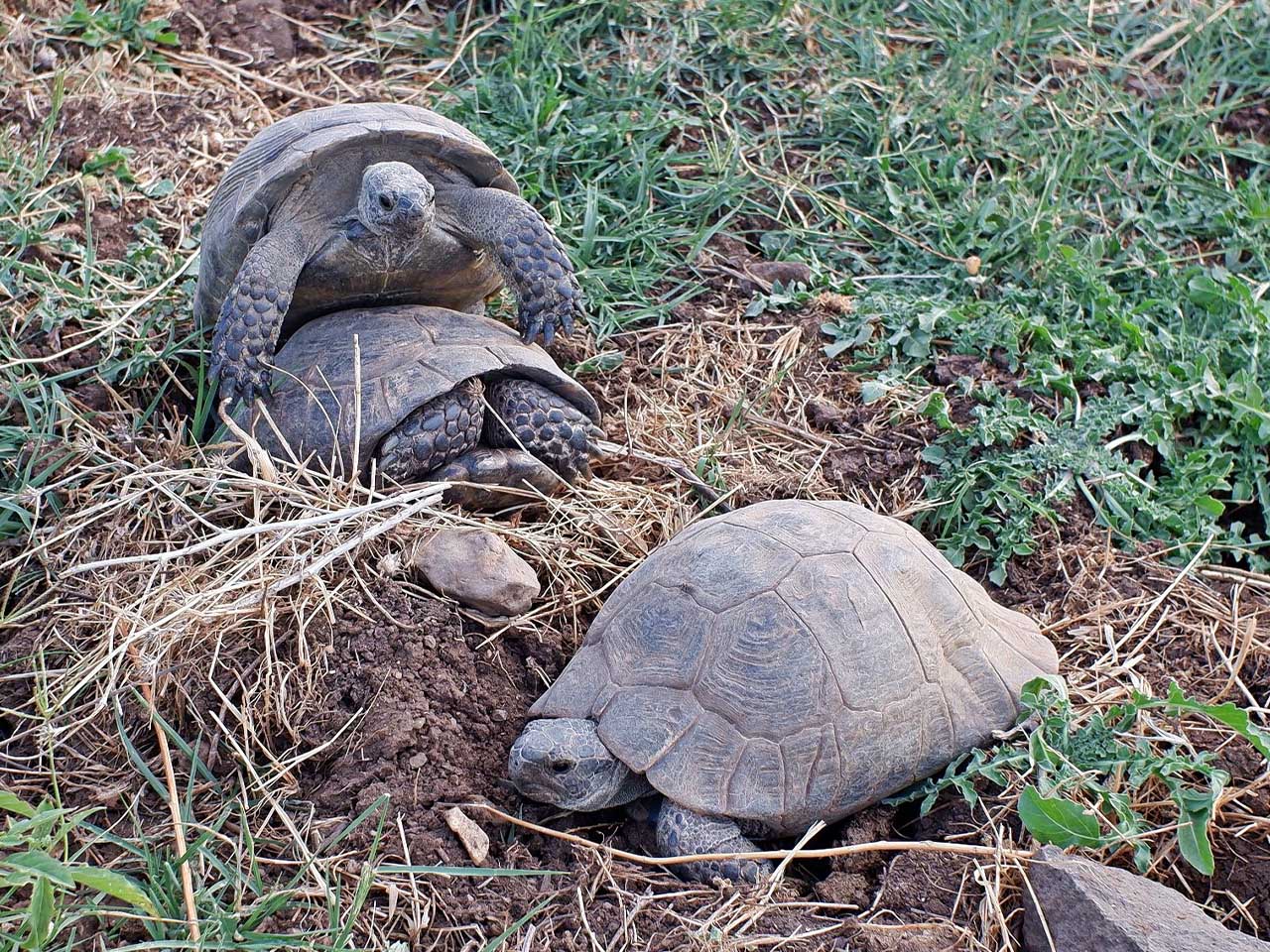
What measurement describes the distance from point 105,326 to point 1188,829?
128 inches

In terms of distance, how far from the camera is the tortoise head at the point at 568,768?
2.41 metres

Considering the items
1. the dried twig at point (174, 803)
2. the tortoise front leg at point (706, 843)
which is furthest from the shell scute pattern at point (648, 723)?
the dried twig at point (174, 803)

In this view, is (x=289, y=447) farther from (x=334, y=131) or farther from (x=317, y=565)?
(x=334, y=131)

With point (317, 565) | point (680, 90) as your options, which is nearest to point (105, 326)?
point (317, 565)

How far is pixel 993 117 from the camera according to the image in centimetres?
477

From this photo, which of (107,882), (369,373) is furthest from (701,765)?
(369,373)

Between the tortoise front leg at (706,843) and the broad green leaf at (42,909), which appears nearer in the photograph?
the broad green leaf at (42,909)

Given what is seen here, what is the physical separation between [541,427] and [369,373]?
1.62ft

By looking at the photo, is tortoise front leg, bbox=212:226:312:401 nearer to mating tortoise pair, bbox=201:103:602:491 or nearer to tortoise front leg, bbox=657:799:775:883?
mating tortoise pair, bbox=201:103:602:491

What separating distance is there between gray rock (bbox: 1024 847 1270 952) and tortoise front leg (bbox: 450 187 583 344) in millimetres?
1931

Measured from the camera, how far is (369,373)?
320 centimetres

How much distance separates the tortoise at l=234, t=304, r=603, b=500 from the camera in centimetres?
316

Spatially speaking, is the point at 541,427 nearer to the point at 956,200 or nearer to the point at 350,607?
the point at 350,607

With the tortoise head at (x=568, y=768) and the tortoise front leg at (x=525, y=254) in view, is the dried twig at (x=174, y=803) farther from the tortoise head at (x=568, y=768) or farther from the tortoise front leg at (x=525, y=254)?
the tortoise front leg at (x=525, y=254)
